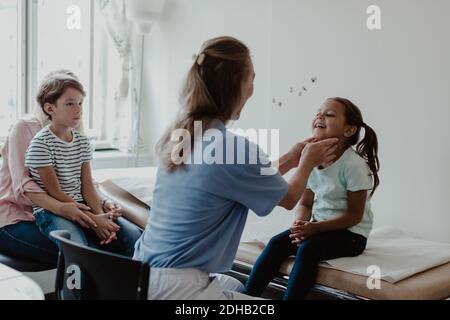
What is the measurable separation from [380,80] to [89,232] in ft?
4.30

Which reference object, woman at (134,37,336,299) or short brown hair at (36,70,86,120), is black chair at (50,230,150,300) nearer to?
woman at (134,37,336,299)

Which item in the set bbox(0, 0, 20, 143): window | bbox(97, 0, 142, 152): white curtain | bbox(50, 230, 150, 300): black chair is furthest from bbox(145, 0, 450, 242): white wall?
bbox(0, 0, 20, 143): window

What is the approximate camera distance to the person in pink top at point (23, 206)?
1901mm

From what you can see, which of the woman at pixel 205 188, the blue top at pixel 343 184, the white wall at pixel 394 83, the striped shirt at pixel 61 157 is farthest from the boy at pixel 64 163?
the white wall at pixel 394 83

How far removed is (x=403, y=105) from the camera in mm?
2279

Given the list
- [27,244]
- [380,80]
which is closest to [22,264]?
[27,244]

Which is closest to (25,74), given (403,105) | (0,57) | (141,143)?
(0,57)

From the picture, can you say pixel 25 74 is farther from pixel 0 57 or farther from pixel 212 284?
pixel 212 284

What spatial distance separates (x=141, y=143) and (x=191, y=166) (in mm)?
2232

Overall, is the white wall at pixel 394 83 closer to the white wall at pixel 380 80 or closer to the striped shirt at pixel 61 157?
the white wall at pixel 380 80

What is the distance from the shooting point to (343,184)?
191cm

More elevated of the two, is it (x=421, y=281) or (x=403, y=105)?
(x=403, y=105)

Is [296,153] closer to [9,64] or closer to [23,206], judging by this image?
[23,206]

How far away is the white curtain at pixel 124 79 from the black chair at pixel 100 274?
2149 millimetres
